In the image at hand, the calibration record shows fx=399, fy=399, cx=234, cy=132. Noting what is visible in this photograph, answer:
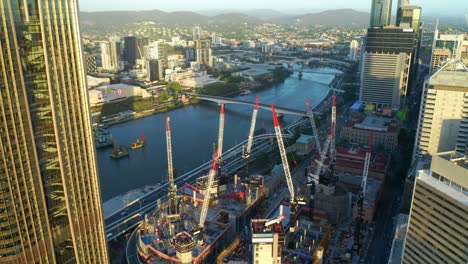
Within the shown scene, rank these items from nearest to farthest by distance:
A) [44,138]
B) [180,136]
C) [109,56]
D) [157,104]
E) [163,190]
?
[44,138], [163,190], [180,136], [157,104], [109,56]

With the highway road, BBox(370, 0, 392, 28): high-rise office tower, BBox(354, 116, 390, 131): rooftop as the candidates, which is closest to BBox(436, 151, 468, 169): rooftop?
the highway road

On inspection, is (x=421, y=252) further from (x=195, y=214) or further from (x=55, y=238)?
(x=195, y=214)

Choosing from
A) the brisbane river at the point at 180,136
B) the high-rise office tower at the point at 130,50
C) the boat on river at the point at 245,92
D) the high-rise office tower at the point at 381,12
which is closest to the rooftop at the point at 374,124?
Result: the brisbane river at the point at 180,136

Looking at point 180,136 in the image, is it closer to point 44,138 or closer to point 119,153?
point 119,153

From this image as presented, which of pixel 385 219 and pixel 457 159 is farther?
pixel 385 219

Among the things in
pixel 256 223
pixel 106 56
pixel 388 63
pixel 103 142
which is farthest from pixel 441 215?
pixel 106 56

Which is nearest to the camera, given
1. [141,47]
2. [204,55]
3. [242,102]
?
[242,102]

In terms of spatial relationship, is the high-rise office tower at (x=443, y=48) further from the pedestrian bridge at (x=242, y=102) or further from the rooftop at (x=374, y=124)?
the pedestrian bridge at (x=242, y=102)
